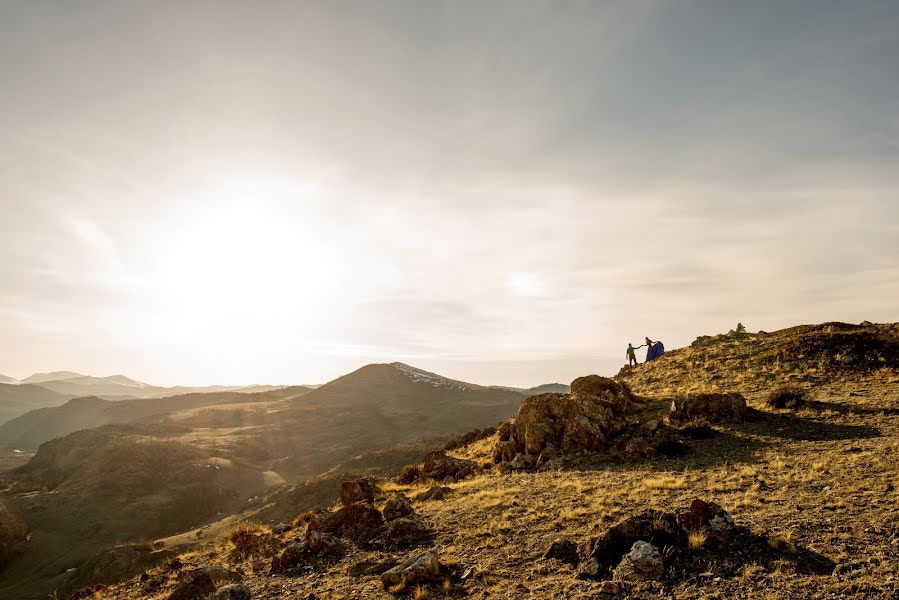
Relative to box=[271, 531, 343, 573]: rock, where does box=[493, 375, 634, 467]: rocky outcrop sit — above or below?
above

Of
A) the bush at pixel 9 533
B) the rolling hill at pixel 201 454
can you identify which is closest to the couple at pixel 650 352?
the rolling hill at pixel 201 454

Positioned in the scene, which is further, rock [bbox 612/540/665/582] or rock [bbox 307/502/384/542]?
rock [bbox 307/502/384/542]

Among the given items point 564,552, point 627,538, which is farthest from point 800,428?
point 564,552

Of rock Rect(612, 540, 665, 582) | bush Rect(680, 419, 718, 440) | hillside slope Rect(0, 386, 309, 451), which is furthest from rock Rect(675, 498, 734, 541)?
hillside slope Rect(0, 386, 309, 451)

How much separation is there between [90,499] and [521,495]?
58.6m

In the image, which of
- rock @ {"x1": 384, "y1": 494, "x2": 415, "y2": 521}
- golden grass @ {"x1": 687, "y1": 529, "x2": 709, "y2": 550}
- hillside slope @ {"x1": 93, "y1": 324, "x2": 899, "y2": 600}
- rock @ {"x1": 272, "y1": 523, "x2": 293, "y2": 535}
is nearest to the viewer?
hillside slope @ {"x1": 93, "y1": 324, "x2": 899, "y2": 600}

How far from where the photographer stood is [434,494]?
65.0ft

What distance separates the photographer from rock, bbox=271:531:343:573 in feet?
44.6

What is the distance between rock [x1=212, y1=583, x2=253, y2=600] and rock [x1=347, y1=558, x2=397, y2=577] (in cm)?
269

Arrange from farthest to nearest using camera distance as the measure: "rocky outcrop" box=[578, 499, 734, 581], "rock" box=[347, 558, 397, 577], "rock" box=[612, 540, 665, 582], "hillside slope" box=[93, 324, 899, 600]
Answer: "rock" box=[347, 558, 397, 577] < "rocky outcrop" box=[578, 499, 734, 581] < "rock" box=[612, 540, 665, 582] < "hillside slope" box=[93, 324, 899, 600]

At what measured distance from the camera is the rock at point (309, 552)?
13.6 metres

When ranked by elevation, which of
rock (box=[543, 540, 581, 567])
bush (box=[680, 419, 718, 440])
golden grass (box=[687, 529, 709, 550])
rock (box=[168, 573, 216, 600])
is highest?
bush (box=[680, 419, 718, 440])

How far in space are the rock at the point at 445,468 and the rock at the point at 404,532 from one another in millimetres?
9112

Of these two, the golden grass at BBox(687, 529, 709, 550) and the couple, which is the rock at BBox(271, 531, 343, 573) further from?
the couple
